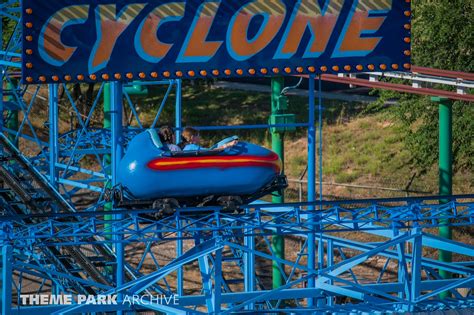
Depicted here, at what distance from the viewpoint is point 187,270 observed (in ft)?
115

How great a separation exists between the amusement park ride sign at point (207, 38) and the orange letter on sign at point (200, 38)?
16 millimetres

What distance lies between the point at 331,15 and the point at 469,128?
1192cm


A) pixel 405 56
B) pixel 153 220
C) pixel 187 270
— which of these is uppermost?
pixel 405 56

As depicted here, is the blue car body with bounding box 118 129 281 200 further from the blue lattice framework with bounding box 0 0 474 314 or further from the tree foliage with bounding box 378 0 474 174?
the tree foliage with bounding box 378 0 474 174

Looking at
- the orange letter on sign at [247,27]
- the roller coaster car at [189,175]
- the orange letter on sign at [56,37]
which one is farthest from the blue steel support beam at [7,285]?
the orange letter on sign at [247,27]

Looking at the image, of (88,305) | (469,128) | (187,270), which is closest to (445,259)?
(469,128)

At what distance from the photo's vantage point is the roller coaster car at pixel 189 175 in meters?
22.0

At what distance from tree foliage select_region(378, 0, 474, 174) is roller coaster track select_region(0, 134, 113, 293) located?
10933 millimetres

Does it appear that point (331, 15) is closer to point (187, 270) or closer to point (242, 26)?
point (242, 26)

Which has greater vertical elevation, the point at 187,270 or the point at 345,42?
the point at 345,42

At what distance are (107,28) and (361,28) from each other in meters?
4.26

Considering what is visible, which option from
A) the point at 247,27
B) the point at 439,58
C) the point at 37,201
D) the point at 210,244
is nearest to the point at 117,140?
the point at 210,244

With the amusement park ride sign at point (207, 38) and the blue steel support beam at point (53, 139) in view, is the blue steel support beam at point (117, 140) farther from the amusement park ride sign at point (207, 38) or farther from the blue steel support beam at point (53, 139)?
the blue steel support beam at point (53, 139)

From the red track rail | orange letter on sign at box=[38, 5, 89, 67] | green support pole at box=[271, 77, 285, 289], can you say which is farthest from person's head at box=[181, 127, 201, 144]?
the red track rail
